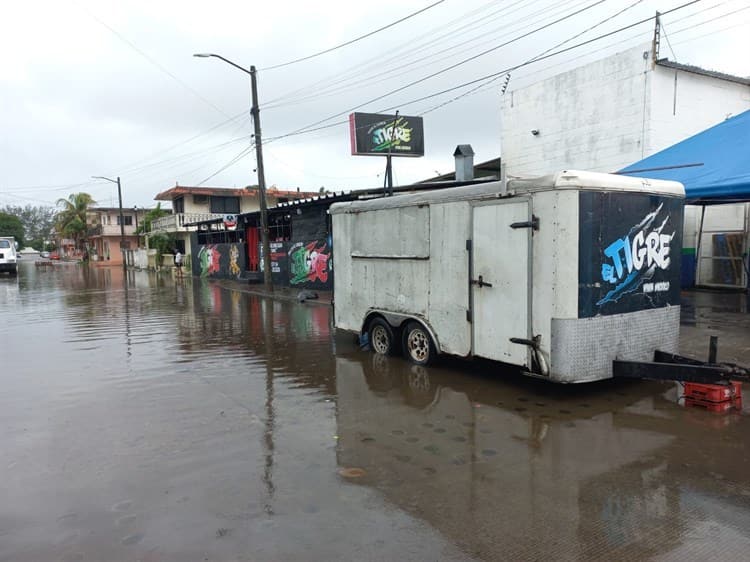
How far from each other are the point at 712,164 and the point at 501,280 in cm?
666

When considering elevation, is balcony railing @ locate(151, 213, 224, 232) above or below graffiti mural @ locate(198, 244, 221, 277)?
above

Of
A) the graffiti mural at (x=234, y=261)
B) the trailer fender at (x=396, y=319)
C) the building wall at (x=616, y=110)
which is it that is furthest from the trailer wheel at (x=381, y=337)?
the graffiti mural at (x=234, y=261)

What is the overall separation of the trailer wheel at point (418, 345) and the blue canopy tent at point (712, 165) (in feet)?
16.3

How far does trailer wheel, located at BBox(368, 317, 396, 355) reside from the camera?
28.7 feet

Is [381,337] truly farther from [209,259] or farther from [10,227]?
[10,227]

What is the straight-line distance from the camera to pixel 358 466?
15.6 feet

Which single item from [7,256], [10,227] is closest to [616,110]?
[7,256]

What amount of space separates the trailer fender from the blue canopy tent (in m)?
4.93

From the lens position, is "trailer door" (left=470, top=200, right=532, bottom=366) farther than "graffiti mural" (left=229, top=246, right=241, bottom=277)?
No

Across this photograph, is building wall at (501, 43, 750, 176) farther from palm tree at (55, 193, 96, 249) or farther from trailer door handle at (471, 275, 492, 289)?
palm tree at (55, 193, 96, 249)

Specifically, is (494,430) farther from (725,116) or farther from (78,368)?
(725,116)

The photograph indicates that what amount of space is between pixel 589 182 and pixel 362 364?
14.5 ft

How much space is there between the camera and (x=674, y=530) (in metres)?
3.61

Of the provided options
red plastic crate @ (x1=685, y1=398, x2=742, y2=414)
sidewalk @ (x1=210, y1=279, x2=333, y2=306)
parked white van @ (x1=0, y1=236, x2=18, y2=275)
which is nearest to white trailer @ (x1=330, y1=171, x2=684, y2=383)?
red plastic crate @ (x1=685, y1=398, x2=742, y2=414)
